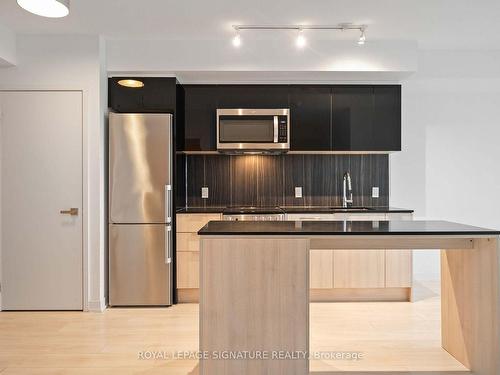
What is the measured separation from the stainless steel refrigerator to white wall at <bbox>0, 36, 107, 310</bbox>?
0.12 metres

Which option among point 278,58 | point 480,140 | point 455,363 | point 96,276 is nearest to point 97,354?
point 96,276

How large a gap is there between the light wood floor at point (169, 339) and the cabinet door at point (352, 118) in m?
1.61

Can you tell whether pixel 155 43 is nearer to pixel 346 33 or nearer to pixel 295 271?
pixel 346 33

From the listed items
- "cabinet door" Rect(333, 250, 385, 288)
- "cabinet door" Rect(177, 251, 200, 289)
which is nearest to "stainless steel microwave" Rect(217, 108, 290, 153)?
"cabinet door" Rect(177, 251, 200, 289)

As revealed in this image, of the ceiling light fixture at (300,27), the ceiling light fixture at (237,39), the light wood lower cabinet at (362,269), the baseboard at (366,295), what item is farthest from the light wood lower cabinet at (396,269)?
the ceiling light fixture at (237,39)

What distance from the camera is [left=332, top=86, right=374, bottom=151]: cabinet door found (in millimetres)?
4180

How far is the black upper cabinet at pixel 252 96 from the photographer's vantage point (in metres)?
4.18

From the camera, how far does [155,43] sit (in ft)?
12.7

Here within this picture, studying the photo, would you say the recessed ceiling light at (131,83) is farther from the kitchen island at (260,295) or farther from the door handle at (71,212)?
the kitchen island at (260,295)

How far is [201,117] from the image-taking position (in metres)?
4.18

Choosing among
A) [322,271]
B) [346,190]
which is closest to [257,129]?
[346,190]

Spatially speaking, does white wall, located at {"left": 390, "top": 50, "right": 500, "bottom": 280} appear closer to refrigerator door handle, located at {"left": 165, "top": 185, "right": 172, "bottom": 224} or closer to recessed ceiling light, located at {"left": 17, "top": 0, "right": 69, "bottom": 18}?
refrigerator door handle, located at {"left": 165, "top": 185, "right": 172, "bottom": 224}

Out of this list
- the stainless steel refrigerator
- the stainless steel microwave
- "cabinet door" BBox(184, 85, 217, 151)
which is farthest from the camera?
"cabinet door" BBox(184, 85, 217, 151)

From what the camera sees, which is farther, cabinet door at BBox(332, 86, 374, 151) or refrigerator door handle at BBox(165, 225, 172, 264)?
cabinet door at BBox(332, 86, 374, 151)
